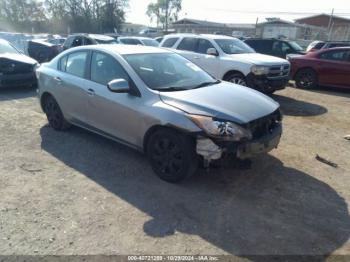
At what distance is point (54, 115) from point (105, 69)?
181 cm

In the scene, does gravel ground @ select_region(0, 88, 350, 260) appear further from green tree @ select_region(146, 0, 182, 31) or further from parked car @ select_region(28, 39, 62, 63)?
green tree @ select_region(146, 0, 182, 31)

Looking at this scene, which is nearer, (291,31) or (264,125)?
(264,125)

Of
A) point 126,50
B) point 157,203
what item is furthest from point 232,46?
point 157,203

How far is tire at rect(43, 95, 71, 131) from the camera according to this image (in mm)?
5953

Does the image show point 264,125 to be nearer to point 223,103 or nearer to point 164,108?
point 223,103

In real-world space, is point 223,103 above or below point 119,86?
below

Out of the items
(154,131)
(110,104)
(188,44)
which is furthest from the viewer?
(188,44)

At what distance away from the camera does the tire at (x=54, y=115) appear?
5953 mm

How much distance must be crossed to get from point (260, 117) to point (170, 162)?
4.13ft

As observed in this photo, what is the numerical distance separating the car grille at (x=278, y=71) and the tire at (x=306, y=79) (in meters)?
2.78

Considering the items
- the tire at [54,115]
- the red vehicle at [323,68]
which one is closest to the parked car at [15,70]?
the tire at [54,115]

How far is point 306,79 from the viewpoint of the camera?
37.9 feet

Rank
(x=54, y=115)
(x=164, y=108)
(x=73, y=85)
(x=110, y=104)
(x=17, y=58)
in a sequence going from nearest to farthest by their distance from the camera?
(x=164, y=108) → (x=110, y=104) → (x=73, y=85) → (x=54, y=115) → (x=17, y=58)

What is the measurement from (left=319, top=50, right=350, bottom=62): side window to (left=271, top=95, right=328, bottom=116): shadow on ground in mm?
2617
